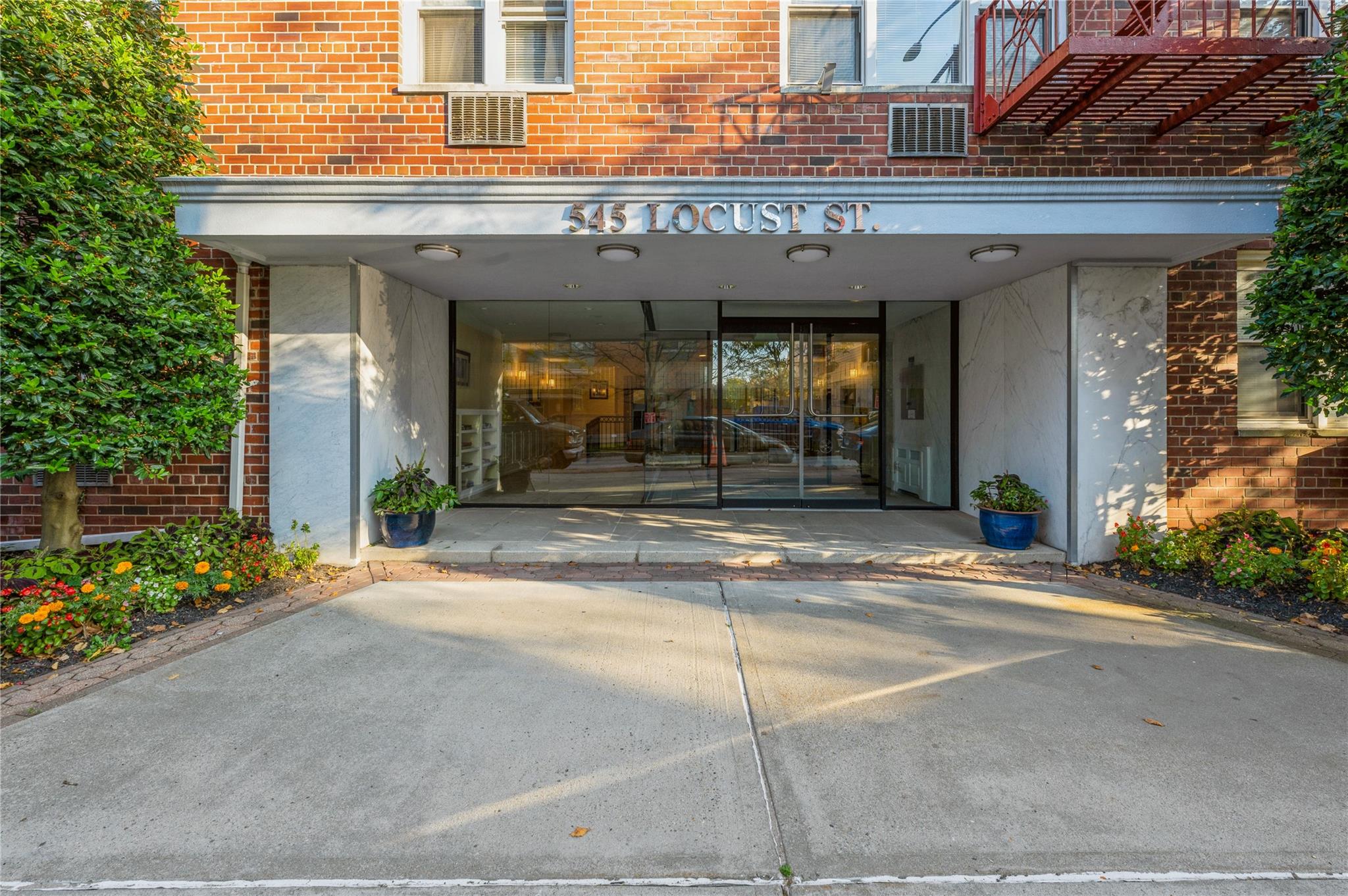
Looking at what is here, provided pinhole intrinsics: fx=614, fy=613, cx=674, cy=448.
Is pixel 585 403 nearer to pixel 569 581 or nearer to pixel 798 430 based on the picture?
pixel 798 430

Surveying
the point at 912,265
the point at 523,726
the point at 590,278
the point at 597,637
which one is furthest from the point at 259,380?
the point at 912,265

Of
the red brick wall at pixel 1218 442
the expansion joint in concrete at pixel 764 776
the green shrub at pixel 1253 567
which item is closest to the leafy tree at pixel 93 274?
the expansion joint in concrete at pixel 764 776

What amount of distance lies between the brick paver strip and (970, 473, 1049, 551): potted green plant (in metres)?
0.29

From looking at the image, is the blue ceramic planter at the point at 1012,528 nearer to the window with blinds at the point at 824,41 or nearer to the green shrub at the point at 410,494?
the window with blinds at the point at 824,41

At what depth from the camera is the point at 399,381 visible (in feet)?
22.8

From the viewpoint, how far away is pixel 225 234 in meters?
5.11

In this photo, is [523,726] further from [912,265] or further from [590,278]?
[912,265]

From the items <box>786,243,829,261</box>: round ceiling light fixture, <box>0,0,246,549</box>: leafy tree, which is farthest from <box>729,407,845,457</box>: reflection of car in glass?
<box>0,0,246,549</box>: leafy tree

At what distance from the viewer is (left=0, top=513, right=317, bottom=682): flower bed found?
356 cm

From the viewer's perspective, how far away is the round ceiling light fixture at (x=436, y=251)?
220 inches

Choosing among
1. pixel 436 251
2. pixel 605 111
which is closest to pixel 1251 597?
pixel 605 111

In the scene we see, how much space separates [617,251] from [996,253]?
3.48 meters

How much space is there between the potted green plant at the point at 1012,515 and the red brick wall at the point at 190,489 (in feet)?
23.8

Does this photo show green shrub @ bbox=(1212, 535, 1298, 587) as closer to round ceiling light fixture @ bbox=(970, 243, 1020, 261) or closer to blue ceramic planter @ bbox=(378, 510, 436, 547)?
round ceiling light fixture @ bbox=(970, 243, 1020, 261)
